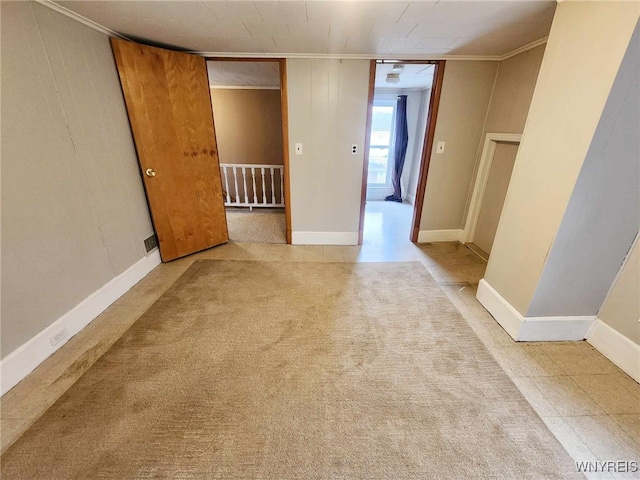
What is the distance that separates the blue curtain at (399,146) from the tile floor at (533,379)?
323 cm

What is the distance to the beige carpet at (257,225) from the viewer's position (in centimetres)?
352

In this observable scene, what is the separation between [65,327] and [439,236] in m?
3.70

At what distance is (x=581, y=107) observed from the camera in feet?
4.41

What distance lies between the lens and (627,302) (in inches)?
61.6

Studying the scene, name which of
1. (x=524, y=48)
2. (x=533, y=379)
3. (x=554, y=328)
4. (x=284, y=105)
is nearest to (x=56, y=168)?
(x=284, y=105)

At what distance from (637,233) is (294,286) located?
2303 mm

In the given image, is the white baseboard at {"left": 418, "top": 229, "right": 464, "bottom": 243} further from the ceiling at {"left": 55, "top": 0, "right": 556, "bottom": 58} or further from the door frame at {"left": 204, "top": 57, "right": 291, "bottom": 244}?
the ceiling at {"left": 55, "top": 0, "right": 556, "bottom": 58}

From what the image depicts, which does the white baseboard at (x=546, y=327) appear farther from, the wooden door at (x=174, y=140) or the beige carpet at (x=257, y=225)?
the wooden door at (x=174, y=140)

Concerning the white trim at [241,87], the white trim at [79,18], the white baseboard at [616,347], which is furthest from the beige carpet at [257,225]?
the white baseboard at [616,347]

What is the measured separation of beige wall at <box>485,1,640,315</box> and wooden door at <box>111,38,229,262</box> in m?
2.82

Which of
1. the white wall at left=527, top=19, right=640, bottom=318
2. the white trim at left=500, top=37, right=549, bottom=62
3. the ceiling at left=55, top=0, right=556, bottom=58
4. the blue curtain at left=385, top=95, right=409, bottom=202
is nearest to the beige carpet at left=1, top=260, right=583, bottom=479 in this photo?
the white wall at left=527, top=19, right=640, bottom=318

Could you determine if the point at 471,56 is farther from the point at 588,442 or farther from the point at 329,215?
the point at 588,442

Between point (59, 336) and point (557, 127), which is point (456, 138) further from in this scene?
point (59, 336)

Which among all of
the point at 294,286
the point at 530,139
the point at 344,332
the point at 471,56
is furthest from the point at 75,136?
the point at 471,56
